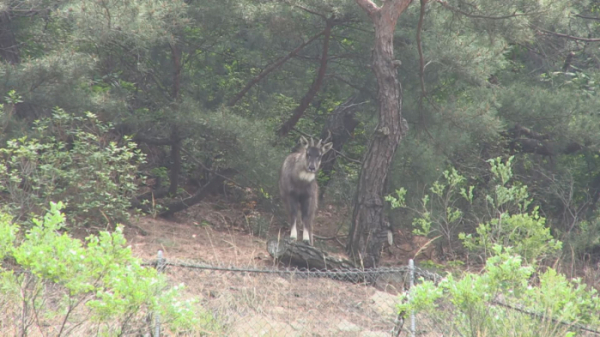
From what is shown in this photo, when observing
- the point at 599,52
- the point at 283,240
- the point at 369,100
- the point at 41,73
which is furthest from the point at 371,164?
the point at 599,52

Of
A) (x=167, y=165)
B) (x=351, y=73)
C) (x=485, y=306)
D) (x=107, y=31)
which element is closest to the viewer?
(x=485, y=306)

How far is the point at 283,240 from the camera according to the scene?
Answer: 9664mm

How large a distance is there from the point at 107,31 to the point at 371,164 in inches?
161

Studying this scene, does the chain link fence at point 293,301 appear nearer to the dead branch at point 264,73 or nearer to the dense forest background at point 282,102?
the dense forest background at point 282,102

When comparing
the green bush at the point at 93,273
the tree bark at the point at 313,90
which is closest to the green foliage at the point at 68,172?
the tree bark at the point at 313,90

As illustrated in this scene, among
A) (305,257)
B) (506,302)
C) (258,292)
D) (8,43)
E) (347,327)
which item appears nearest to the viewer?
(506,302)

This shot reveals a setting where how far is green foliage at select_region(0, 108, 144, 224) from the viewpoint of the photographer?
358 inches

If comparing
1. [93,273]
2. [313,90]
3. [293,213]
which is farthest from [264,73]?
[93,273]

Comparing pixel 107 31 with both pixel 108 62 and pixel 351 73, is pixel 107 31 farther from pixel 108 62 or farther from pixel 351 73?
pixel 351 73

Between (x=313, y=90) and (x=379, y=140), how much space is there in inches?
122

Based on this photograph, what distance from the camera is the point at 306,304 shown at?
788 cm

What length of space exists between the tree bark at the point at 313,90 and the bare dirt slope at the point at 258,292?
2.34m

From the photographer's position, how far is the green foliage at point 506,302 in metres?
5.15

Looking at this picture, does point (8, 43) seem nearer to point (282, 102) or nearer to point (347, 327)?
point (282, 102)
